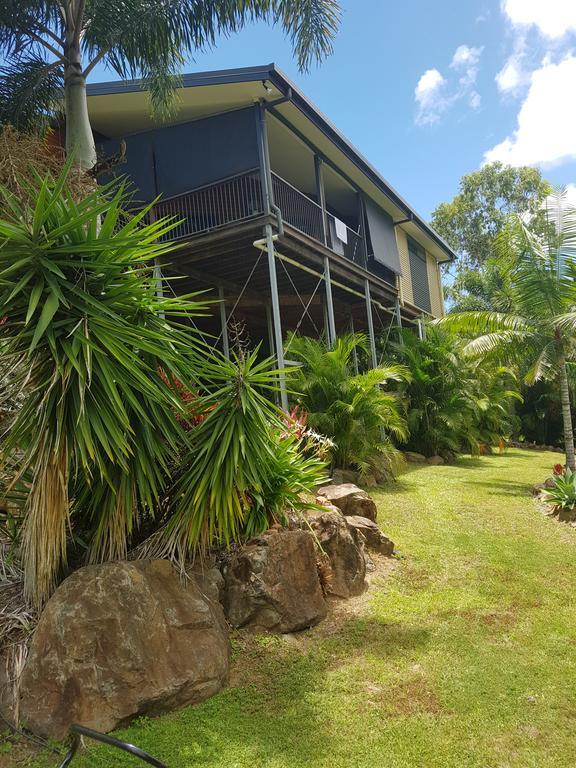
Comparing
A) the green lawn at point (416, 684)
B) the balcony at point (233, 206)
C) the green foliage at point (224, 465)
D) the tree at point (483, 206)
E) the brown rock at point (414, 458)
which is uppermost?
the tree at point (483, 206)

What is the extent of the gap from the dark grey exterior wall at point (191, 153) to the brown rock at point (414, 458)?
26.2ft

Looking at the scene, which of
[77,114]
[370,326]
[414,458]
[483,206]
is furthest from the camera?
[483,206]

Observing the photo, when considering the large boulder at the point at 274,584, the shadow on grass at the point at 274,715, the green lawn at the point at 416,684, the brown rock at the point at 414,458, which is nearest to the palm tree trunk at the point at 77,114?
the large boulder at the point at 274,584

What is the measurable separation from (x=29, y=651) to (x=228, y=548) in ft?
5.36

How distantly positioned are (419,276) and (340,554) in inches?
633

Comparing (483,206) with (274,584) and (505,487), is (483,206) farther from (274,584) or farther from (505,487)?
(274,584)

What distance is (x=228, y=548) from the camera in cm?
482

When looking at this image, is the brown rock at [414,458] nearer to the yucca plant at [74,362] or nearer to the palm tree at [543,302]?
the palm tree at [543,302]

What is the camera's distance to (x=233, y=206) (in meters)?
11.9

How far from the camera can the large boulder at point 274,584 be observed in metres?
4.75

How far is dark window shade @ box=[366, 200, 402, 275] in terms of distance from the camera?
51.1 ft

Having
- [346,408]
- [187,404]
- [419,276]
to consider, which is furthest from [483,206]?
[187,404]

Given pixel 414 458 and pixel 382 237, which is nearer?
pixel 414 458

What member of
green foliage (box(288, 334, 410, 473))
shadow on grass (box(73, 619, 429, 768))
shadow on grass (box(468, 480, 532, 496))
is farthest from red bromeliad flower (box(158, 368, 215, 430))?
shadow on grass (box(468, 480, 532, 496))
